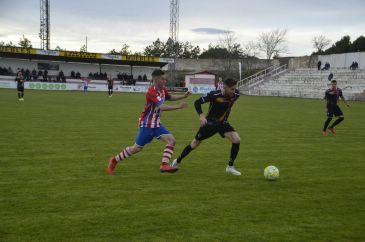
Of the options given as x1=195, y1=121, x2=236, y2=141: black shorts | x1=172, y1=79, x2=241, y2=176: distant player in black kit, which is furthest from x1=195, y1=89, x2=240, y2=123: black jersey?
x1=195, y1=121, x2=236, y2=141: black shorts

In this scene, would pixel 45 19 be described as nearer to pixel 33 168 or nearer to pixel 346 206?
pixel 33 168

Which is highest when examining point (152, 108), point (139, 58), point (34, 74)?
point (139, 58)

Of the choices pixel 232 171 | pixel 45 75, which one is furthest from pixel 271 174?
pixel 45 75

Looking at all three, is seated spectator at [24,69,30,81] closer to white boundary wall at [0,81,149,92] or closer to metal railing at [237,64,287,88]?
white boundary wall at [0,81,149,92]

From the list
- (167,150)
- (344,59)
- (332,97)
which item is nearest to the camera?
(167,150)

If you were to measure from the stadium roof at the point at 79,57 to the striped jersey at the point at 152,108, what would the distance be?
165 ft

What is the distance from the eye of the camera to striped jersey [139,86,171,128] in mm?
7867

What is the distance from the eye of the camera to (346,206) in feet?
20.5

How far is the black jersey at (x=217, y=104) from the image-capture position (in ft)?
26.7

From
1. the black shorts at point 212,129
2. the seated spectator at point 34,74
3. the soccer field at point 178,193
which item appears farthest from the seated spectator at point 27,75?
the black shorts at point 212,129

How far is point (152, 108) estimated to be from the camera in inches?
314

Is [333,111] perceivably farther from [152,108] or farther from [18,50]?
[18,50]

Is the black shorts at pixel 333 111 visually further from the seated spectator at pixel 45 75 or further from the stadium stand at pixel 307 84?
the seated spectator at pixel 45 75

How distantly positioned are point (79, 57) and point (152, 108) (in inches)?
2079
